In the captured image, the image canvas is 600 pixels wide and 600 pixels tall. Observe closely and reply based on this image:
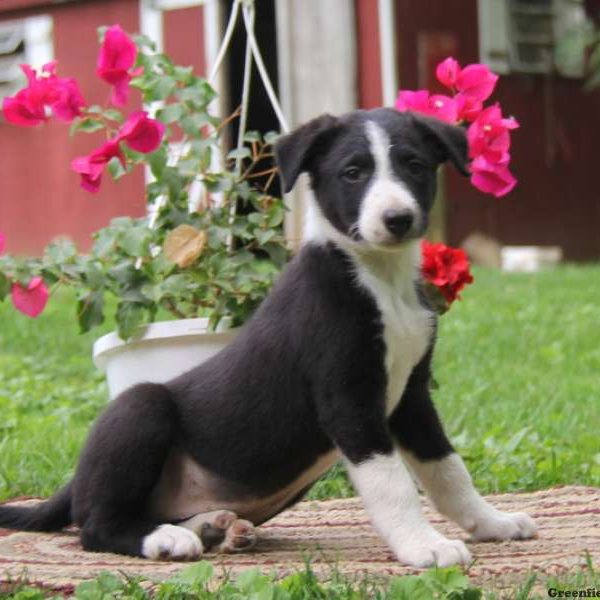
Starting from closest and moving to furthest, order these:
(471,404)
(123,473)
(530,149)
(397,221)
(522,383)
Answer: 1. (397,221)
2. (123,473)
3. (471,404)
4. (522,383)
5. (530,149)

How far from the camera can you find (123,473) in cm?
377

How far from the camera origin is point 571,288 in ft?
35.5

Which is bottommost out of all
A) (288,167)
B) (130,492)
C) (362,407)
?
(130,492)

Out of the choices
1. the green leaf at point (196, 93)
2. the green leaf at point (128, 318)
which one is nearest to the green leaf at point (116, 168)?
the green leaf at point (196, 93)

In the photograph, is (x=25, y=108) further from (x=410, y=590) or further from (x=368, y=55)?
(x=368, y=55)

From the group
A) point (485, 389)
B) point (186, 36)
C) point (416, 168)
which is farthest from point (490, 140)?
point (186, 36)

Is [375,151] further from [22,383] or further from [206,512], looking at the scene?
[22,383]

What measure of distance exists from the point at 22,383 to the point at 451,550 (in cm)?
461

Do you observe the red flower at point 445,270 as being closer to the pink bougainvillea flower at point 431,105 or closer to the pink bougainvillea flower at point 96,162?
the pink bougainvillea flower at point 431,105

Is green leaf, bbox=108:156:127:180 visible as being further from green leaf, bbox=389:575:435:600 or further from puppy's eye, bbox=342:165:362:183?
green leaf, bbox=389:575:435:600

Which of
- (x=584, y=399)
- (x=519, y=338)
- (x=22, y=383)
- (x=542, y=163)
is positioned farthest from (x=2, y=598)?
(x=542, y=163)

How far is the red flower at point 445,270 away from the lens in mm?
4684

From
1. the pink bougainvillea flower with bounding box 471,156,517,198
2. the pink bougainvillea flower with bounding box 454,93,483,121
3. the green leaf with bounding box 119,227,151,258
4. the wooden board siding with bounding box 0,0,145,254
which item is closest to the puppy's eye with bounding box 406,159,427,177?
the pink bougainvillea flower with bounding box 471,156,517,198

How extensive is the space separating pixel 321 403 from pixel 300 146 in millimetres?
672
